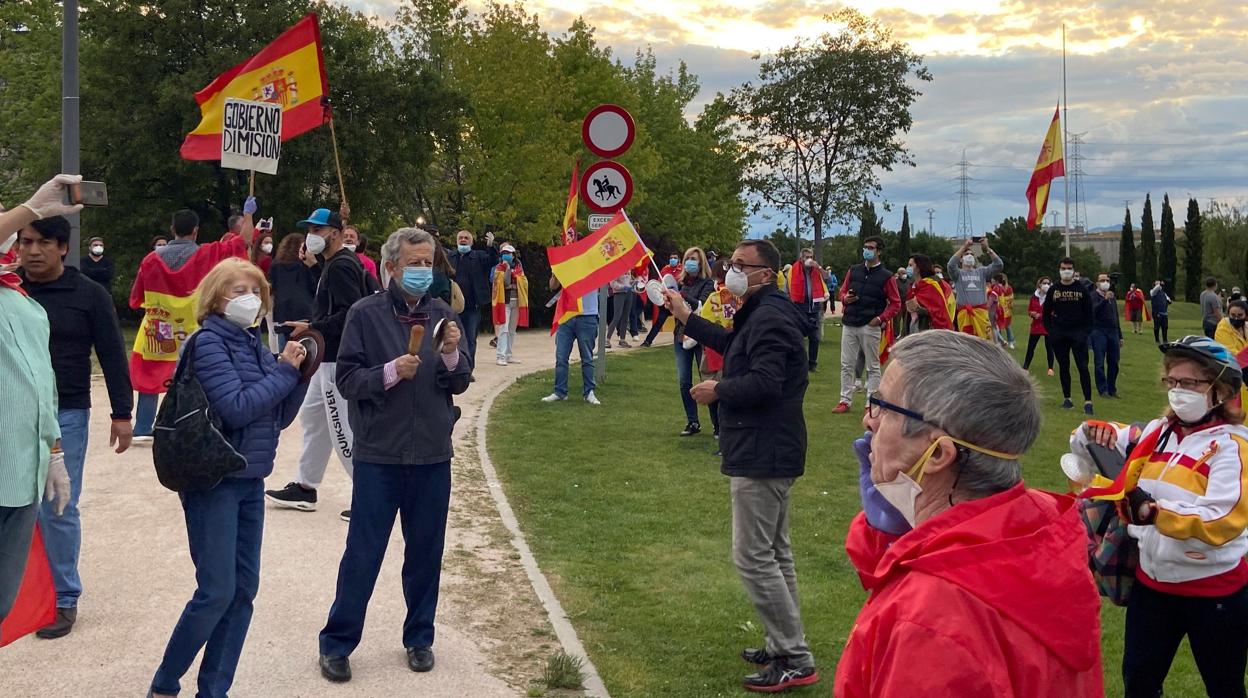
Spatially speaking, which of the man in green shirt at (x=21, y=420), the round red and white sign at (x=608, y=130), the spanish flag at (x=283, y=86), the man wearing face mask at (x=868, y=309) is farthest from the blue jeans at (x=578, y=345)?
the man in green shirt at (x=21, y=420)

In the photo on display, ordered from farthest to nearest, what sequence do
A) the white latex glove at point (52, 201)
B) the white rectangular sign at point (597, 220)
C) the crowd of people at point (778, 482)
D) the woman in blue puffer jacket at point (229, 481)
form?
the white rectangular sign at point (597, 220)
the woman in blue puffer jacket at point (229, 481)
the white latex glove at point (52, 201)
the crowd of people at point (778, 482)

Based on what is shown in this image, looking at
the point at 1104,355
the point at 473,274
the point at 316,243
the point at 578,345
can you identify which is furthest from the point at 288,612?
the point at 1104,355

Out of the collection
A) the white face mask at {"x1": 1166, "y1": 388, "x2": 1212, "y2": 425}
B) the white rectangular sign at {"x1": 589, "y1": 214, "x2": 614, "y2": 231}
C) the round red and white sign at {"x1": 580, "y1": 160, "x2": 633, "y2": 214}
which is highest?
the round red and white sign at {"x1": 580, "y1": 160, "x2": 633, "y2": 214}

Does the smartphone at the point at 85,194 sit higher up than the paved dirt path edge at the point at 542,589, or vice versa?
the smartphone at the point at 85,194

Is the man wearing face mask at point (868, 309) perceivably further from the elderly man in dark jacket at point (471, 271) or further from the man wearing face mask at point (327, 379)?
the man wearing face mask at point (327, 379)

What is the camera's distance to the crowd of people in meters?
2.00

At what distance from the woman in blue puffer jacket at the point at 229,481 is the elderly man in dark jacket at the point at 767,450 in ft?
6.92

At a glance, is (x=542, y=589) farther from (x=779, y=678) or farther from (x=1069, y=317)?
(x=1069, y=317)

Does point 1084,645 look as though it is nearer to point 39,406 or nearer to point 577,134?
point 39,406

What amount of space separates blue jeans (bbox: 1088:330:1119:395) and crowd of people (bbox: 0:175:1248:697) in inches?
560

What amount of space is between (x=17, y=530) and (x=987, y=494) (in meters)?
3.54

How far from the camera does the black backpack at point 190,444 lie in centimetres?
460

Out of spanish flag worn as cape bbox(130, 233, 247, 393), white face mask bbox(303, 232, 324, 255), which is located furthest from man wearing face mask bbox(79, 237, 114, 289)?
white face mask bbox(303, 232, 324, 255)

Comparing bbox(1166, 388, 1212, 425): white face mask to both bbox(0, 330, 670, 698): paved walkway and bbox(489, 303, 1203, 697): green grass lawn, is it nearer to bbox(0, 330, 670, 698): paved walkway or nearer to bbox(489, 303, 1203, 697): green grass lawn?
bbox(489, 303, 1203, 697): green grass lawn
